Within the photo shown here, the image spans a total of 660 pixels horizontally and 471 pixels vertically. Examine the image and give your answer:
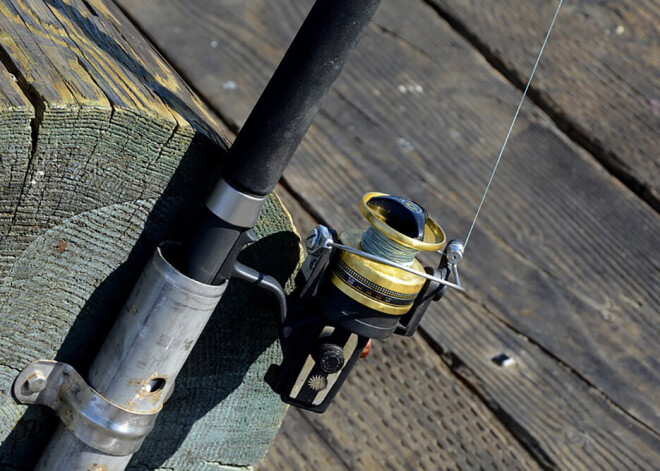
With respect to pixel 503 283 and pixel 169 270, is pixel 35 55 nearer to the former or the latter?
pixel 169 270

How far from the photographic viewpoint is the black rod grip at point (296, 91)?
1.06 m

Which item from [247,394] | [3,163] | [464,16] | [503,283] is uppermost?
[464,16]

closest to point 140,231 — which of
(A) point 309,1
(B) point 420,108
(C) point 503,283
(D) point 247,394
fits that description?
(D) point 247,394

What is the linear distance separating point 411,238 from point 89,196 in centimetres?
45

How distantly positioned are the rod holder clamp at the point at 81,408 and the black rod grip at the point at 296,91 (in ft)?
1.23

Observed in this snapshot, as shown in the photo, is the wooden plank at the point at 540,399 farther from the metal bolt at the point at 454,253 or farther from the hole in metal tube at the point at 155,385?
the hole in metal tube at the point at 155,385

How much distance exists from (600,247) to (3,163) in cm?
150

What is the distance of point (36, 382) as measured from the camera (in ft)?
4.03

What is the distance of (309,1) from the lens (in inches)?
94.6

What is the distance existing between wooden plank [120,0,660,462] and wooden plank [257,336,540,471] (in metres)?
0.09

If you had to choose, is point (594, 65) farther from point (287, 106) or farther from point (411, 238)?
point (287, 106)

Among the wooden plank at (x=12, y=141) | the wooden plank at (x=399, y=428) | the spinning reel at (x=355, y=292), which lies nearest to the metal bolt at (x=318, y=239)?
the spinning reel at (x=355, y=292)

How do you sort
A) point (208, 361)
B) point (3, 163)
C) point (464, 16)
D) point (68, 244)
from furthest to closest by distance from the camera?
point (464, 16)
point (208, 361)
point (68, 244)
point (3, 163)

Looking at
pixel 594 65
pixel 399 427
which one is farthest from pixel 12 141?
pixel 594 65
